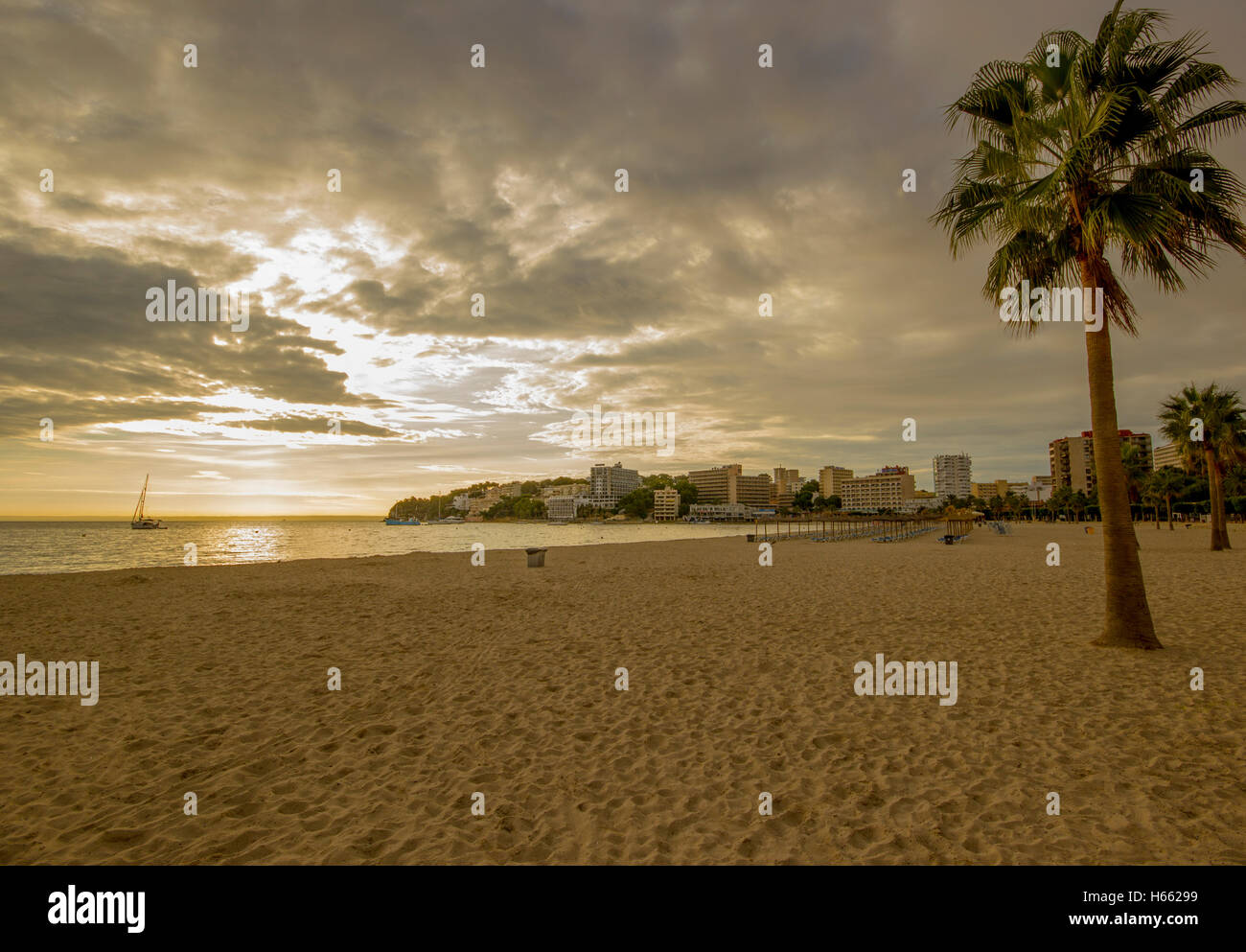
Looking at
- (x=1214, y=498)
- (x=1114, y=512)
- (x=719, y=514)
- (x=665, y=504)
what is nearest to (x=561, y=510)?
(x=665, y=504)

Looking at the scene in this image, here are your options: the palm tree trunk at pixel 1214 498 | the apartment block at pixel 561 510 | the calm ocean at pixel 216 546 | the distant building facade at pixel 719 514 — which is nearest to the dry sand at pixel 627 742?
the palm tree trunk at pixel 1214 498

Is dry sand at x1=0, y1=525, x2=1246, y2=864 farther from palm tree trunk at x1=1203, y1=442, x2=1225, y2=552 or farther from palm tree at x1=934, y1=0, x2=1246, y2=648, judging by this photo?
palm tree trunk at x1=1203, y1=442, x2=1225, y2=552

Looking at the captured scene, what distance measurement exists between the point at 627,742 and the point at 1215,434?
3569 cm

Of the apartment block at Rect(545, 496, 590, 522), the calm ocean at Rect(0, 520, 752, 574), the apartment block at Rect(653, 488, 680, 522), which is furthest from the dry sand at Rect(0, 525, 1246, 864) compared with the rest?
the apartment block at Rect(653, 488, 680, 522)

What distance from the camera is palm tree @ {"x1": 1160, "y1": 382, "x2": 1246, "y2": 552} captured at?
86.4 feet

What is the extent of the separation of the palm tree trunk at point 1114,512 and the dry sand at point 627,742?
45 cm

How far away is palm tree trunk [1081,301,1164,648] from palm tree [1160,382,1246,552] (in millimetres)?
24861

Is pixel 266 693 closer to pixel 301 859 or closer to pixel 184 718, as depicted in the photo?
pixel 184 718

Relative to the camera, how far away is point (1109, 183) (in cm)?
843

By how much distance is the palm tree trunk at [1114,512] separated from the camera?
844cm

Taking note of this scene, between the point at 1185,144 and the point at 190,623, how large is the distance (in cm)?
1945

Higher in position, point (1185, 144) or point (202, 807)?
point (1185, 144)
